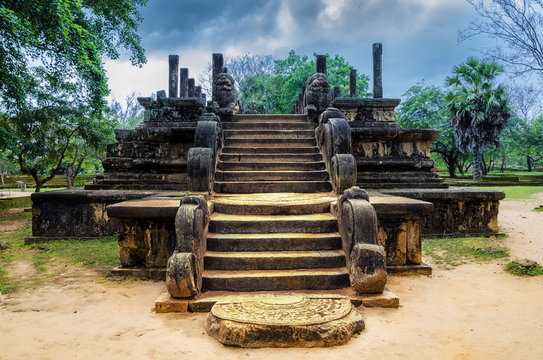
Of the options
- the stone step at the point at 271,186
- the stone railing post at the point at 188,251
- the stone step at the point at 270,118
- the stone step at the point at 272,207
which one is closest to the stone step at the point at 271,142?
the stone step at the point at 270,118

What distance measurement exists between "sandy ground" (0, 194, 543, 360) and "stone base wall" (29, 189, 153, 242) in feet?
6.95

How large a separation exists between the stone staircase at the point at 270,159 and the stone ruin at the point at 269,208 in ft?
0.07

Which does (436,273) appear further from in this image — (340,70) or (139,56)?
(340,70)

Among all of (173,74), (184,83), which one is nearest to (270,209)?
(173,74)

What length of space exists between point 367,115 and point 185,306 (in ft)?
21.0

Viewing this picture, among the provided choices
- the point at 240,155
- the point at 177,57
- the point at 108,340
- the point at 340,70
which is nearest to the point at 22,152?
the point at 177,57

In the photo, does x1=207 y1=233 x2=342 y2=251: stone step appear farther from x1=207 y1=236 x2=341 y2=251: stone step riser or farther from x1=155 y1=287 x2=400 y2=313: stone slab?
x1=155 y1=287 x2=400 y2=313: stone slab

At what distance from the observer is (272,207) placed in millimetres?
4477

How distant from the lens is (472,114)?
22.0m

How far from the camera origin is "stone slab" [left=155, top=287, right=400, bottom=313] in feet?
10.4

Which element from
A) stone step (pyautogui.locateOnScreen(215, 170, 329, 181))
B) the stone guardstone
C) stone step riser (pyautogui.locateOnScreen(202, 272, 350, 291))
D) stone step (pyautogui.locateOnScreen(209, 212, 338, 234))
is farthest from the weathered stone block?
stone step (pyautogui.locateOnScreen(215, 170, 329, 181))

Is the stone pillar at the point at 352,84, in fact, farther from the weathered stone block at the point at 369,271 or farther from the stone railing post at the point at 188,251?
the weathered stone block at the point at 369,271

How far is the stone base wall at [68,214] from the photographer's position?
600cm

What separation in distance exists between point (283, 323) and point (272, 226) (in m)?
1.64
